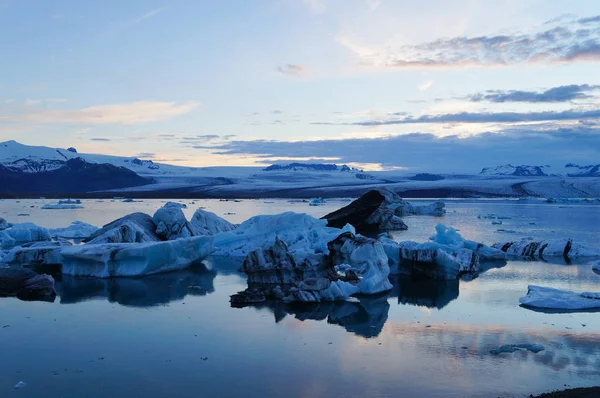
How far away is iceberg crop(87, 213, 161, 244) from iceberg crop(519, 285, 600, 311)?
769 centimetres

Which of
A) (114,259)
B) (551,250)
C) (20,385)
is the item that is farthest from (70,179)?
(20,385)

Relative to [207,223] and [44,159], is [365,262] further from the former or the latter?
[44,159]

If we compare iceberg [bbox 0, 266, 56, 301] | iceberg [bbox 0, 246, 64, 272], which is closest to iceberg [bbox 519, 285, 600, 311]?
iceberg [bbox 0, 266, 56, 301]

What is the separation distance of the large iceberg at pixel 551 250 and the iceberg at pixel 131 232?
791 cm

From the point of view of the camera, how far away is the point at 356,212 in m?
20.6

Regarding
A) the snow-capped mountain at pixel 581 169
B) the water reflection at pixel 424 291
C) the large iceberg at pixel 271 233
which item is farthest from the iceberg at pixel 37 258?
the snow-capped mountain at pixel 581 169

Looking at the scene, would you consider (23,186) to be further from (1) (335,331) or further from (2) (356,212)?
(1) (335,331)

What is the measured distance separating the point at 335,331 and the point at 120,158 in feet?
329

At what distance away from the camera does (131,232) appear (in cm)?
1213

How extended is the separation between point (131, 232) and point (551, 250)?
8.90 meters

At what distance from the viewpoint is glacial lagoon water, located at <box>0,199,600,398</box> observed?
4.71 m

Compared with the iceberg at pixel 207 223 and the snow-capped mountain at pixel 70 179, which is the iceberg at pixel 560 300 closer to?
the iceberg at pixel 207 223

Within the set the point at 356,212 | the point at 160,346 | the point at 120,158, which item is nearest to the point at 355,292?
the point at 160,346

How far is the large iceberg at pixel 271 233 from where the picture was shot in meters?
12.7
